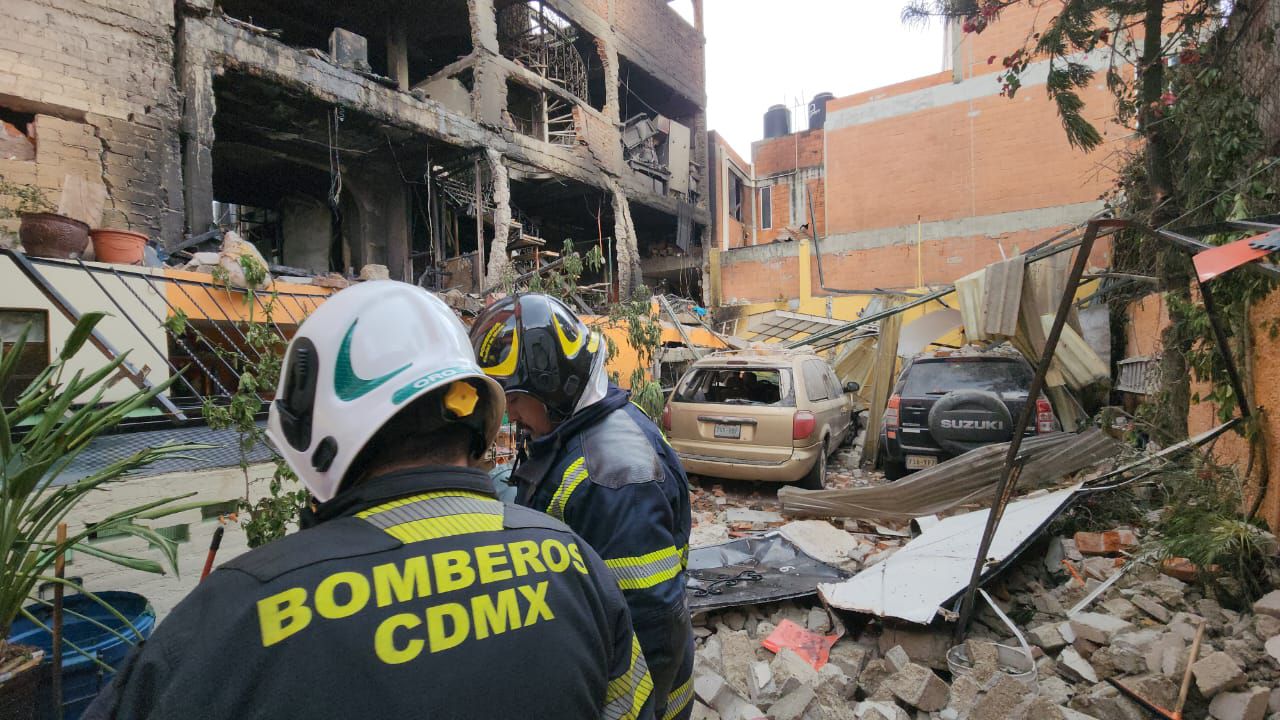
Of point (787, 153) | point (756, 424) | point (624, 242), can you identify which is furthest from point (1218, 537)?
point (787, 153)

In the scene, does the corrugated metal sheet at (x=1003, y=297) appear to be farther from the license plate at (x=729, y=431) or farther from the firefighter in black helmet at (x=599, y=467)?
the firefighter in black helmet at (x=599, y=467)

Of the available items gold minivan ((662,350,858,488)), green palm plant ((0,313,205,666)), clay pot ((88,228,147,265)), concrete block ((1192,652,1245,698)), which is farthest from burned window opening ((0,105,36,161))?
concrete block ((1192,652,1245,698))

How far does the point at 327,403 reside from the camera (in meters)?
1.01

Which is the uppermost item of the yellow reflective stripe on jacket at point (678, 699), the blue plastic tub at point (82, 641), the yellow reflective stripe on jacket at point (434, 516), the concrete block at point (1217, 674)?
the yellow reflective stripe on jacket at point (434, 516)

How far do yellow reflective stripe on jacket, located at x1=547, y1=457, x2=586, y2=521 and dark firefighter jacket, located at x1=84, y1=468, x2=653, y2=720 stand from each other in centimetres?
61

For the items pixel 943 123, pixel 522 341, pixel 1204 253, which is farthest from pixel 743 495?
pixel 943 123

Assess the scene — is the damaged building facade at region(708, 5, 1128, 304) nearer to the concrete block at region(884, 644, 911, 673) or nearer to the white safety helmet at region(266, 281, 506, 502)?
the concrete block at region(884, 644, 911, 673)

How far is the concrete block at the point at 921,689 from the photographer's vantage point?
2.88 meters

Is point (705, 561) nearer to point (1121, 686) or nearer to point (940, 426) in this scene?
point (1121, 686)

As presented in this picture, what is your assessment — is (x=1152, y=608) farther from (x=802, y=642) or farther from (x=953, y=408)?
(x=953, y=408)

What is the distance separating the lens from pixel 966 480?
5535 mm

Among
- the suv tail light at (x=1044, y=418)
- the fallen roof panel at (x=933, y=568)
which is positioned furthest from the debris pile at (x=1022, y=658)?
the suv tail light at (x=1044, y=418)

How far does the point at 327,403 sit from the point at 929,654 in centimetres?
363

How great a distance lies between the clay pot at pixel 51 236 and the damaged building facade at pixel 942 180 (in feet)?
56.4
